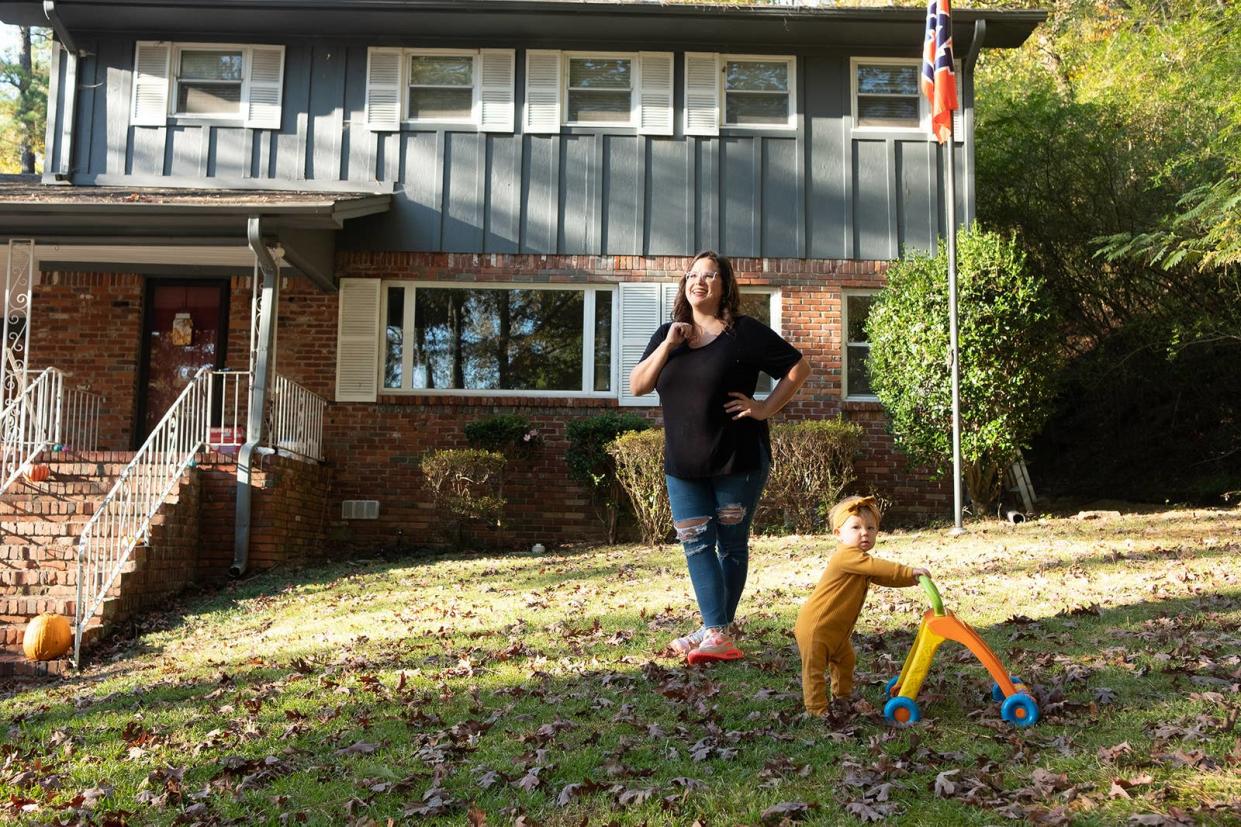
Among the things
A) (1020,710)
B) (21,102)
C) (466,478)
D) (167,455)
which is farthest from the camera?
(21,102)

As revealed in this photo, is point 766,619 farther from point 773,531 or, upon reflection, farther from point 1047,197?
point 1047,197

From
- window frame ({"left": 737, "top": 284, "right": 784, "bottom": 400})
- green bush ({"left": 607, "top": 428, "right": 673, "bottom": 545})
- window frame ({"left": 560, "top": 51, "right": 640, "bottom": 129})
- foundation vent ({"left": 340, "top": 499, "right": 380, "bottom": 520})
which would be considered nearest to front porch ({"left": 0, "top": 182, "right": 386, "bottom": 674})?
foundation vent ({"left": 340, "top": 499, "right": 380, "bottom": 520})

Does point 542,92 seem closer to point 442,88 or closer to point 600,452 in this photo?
point 442,88

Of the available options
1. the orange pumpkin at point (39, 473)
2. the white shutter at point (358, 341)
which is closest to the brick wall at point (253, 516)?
the orange pumpkin at point (39, 473)

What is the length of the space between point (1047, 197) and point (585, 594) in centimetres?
976

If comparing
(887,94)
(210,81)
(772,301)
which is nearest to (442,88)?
(210,81)

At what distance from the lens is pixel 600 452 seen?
→ 10.9 m

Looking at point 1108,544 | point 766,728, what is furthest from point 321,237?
point 766,728

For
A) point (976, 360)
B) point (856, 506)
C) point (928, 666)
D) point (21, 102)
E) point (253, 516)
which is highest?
point (21, 102)

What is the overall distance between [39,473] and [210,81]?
5302 mm

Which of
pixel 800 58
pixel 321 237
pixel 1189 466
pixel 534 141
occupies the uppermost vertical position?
pixel 800 58

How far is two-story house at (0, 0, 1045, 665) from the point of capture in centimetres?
1162

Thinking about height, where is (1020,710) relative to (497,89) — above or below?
below

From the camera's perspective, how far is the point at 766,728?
3.88 m
